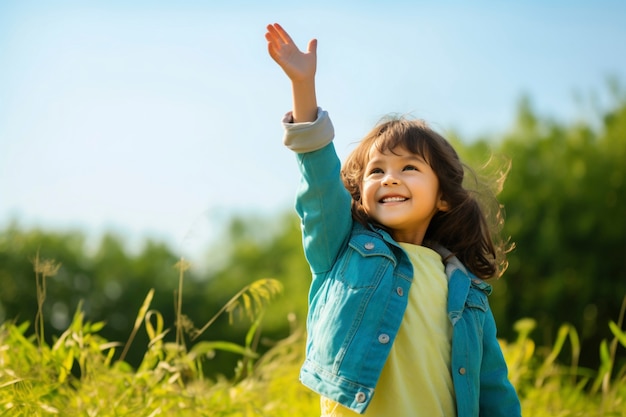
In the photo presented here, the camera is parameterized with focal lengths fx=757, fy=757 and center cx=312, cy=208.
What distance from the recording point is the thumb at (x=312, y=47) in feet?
7.18

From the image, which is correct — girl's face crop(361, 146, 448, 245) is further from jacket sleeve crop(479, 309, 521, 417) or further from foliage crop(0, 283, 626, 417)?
foliage crop(0, 283, 626, 417)

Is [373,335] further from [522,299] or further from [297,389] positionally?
[522,299]

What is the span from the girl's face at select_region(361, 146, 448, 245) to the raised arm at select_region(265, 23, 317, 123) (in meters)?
0.33

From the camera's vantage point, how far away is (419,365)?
2.21 metres

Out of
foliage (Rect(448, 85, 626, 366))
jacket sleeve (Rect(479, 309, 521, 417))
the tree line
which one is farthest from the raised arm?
foliage (Rect(448, 85, 626, 366))

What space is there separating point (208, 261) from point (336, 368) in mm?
15710

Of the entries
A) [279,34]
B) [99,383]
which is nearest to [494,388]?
[279,34]

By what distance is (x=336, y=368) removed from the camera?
7.00 ft

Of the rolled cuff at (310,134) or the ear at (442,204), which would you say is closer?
the rolled cuff at (310,134)

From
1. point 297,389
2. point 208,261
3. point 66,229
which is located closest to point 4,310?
point 66,229

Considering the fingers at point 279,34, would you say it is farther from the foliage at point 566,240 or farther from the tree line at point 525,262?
the foliage at point 566,240

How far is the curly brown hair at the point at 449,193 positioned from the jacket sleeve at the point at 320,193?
0.15 m

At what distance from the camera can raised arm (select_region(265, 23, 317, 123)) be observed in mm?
2129

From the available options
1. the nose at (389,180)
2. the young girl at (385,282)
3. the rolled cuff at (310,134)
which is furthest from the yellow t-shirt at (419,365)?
the rolled cuff at (310,134)
